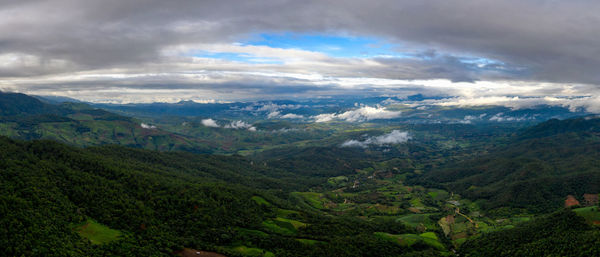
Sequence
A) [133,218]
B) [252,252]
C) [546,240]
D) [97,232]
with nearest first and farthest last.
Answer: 1. [97,232]
2. [252,252]
3. [133,218]
4. [546,240]

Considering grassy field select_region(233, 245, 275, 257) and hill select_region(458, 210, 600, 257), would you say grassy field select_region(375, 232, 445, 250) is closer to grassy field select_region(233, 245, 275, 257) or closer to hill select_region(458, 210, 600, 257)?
hill select_region(458, 210, 600, 257)

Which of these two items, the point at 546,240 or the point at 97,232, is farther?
the point at 546,240

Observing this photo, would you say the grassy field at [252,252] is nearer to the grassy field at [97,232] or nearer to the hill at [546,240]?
the grassy field at [97,232]

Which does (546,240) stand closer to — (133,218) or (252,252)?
(252,252)

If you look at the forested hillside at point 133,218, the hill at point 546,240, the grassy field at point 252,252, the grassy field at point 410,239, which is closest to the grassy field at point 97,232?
the forested hillside at point 133,218

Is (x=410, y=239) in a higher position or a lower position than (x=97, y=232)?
lower

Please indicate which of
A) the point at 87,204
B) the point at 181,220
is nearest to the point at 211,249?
the point at 181,220

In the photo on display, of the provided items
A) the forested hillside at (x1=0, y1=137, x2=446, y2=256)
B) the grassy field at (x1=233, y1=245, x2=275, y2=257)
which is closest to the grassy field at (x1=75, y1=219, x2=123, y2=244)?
the forested hillside at (x1=0, y1=137, x2=446, y2=256)

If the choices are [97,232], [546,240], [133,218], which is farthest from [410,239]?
[97,232]
